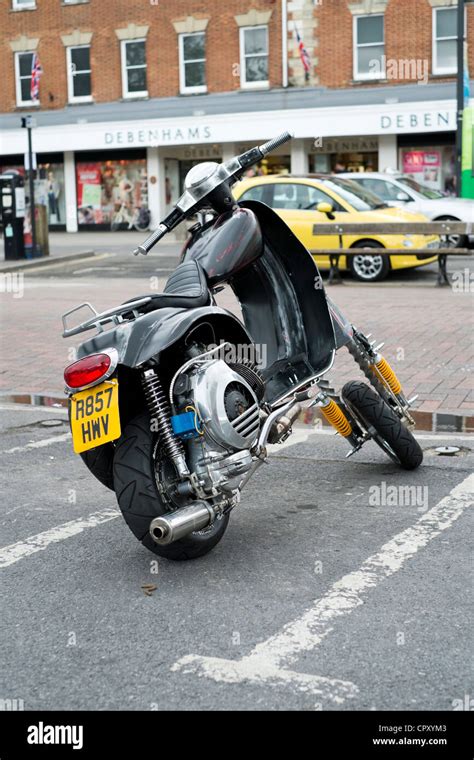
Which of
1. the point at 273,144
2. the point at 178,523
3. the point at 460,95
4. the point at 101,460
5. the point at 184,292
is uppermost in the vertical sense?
the point at 460,95

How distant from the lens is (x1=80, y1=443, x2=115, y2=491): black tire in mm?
4711

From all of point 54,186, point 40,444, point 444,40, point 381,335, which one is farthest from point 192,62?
point 40,444

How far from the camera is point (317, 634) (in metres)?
3.82

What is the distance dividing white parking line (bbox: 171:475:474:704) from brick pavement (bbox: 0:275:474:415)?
288 cm

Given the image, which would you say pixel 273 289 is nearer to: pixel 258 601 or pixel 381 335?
pixel 258 601

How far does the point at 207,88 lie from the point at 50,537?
29.2 metres

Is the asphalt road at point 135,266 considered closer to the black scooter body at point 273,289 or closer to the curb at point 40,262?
the curb at point 40,262

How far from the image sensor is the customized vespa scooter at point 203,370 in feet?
14.0

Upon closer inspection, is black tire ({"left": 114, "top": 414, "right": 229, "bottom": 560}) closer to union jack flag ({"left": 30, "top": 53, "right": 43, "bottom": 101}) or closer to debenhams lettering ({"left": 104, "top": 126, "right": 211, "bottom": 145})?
debenhams lettering ({"left": 104, "top": 126, "right": 211, "bottom": 145})

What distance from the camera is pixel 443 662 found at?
3.57m

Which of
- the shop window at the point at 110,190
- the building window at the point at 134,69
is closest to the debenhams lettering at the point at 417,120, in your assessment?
the building window at the point at 134,69

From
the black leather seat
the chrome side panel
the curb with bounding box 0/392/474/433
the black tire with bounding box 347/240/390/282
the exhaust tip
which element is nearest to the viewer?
the exhaust tip

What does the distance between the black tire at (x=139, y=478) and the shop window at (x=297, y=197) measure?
1307 centimetres

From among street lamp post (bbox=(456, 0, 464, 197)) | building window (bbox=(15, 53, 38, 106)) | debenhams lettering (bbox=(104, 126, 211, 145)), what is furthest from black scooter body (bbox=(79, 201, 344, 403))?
building window (bbox=(15, 53, 38, 106))
